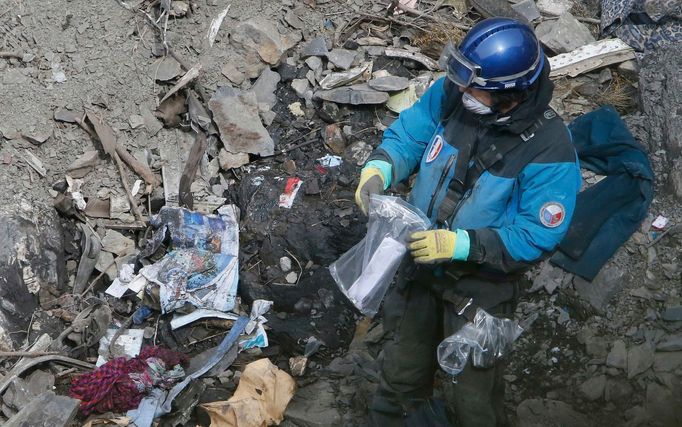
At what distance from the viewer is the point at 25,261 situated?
5215 mm

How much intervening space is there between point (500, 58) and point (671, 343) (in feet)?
Result: 9.40

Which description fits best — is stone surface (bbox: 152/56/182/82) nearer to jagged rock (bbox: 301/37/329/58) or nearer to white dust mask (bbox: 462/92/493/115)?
jagged rock (bbox: 301/37/329/58)

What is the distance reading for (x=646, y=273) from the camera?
212 inches

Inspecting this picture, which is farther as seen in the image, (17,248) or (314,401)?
(17,248)

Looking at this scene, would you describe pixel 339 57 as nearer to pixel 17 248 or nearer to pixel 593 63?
pixel 593 63

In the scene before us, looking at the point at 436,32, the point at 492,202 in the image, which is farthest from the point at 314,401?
the point at 436,32

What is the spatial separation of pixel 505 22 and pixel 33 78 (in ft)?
14.4

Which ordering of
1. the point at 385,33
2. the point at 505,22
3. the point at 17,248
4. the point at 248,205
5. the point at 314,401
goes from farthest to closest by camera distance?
the point at 385,33 → the point at 248,205 → the point at 17,248 → the point at 314,401 → the point at 505,22

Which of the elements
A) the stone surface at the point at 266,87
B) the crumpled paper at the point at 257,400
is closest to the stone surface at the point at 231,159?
the stone surface at the point at 266,87

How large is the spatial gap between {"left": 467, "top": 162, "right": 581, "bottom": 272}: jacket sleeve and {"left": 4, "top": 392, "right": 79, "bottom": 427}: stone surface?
2.66m

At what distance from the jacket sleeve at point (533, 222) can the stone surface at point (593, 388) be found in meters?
1.91

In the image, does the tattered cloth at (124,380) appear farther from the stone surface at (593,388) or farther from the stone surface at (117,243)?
the stone surface at (593,388)

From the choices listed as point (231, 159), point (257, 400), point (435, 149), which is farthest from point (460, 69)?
point (231, 159)

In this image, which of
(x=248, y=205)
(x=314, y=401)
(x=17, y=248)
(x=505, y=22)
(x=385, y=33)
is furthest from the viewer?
(x=385, y=33)
